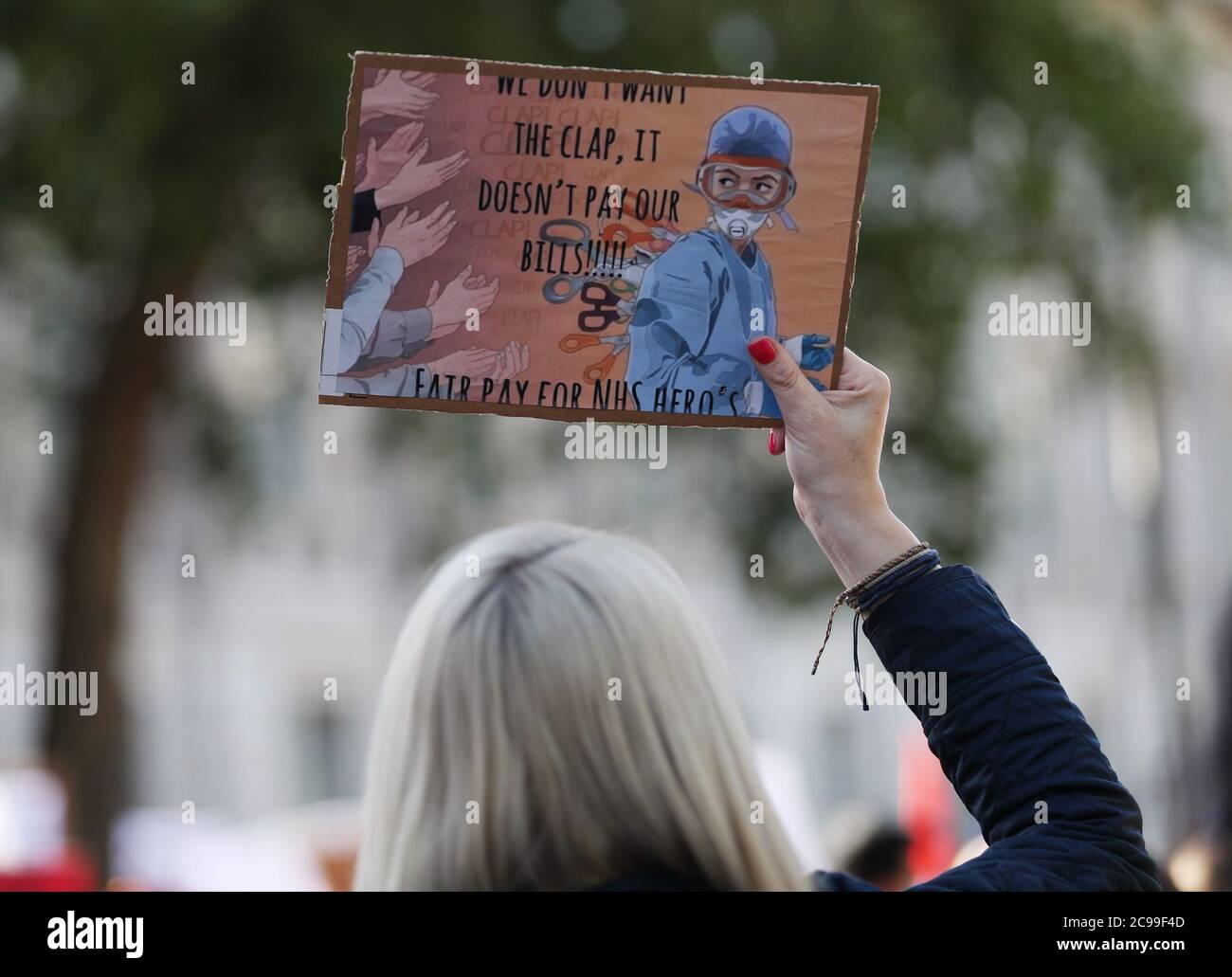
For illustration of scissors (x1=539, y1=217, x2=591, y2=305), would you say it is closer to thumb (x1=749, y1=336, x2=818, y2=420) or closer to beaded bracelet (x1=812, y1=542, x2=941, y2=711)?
thumb (x1=749, y1=336, x2=818, y2=420)

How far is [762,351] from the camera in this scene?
185 cm

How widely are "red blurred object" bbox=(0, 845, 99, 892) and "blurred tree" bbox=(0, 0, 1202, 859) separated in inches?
17.6

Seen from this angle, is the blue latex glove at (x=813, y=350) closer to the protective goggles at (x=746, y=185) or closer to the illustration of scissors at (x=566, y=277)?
the protective goggles at (x=746, y=185)

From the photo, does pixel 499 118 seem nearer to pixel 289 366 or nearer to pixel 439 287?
pixel 439 287

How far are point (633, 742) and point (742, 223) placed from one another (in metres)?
0.65

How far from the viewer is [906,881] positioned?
16.0ft

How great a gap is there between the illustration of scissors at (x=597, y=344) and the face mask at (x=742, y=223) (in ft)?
0.57

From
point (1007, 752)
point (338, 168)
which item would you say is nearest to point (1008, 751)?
point (1007, 752)

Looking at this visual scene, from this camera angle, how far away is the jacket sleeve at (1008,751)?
5.26ft

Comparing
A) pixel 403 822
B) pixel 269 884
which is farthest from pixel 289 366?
pixel 403 822

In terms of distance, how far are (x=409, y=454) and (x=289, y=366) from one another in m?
0.85
